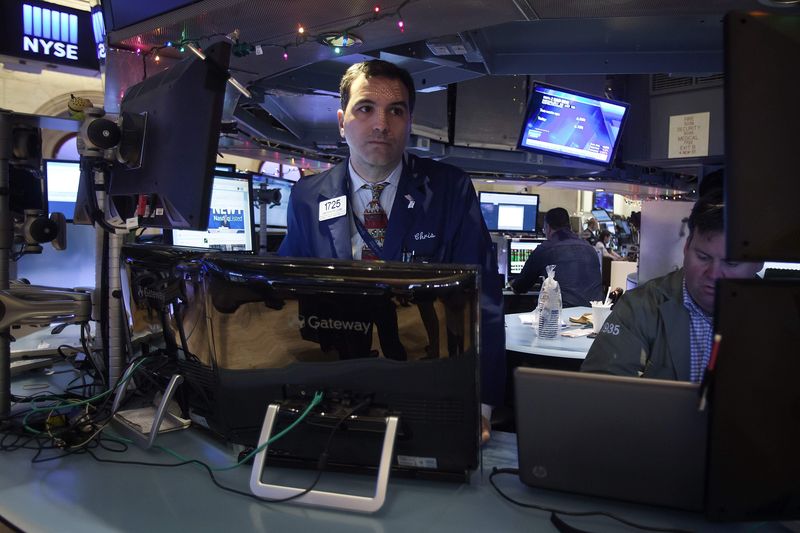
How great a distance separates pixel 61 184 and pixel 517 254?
163 inches

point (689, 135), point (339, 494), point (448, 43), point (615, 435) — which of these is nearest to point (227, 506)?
point (339, 494)

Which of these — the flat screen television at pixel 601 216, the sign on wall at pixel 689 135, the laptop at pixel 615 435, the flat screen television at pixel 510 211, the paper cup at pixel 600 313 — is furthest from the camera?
the flat screen television at pixel 601 216

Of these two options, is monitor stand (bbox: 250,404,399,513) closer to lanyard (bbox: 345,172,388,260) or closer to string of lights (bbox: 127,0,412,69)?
lanyard (bbox: 345,172,388,260)

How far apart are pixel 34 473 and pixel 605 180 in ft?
25.6

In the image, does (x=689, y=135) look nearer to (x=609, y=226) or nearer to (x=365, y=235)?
(x=365, y=235)

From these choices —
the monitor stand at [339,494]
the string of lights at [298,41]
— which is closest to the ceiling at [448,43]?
the string of lights at [298,41]

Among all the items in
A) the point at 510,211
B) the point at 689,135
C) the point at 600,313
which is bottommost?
the point at 600,313

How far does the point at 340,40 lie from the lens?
242cm

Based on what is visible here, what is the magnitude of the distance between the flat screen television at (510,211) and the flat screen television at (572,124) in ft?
7.93

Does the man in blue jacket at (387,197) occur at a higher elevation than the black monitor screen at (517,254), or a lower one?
higher

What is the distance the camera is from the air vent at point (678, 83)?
365 centimetres

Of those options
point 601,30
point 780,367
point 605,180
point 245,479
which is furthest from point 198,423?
point 605,180

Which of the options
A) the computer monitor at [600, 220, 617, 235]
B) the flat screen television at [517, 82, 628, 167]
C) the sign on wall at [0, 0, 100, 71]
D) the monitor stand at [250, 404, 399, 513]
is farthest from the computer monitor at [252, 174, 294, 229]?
the computer monitor at [600, 220, 617, 235]

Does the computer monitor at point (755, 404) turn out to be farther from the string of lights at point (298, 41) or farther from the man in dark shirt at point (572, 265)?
the man in dark shirt at point (572, 265)
